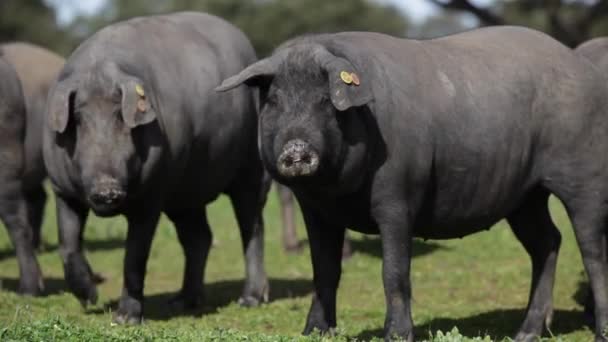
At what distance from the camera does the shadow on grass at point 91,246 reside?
17345mm

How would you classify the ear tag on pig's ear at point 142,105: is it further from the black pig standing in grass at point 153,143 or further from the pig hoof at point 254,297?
the pig hoof at point 254,297

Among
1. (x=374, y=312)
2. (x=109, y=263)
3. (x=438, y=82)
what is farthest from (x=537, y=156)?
(x=109, y=263)

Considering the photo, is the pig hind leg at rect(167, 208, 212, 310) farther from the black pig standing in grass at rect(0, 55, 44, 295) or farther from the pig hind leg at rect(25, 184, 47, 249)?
the pig hind leg at rect(25, 184, 47, 249)

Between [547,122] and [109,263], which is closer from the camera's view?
[547,122]

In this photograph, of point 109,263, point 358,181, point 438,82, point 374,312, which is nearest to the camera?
point 358,181

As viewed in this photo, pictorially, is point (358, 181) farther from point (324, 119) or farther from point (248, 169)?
point (248, 169)

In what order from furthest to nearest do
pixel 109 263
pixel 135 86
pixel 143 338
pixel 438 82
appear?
pixel 109 263, pixel 135 86, pixel 438 82, pixel 143 338

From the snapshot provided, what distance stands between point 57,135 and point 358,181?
3.46 meters

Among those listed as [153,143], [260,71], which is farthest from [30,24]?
[260,71]

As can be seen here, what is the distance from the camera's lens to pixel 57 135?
10.8m

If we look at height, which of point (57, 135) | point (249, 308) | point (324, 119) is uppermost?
point (324, 119)

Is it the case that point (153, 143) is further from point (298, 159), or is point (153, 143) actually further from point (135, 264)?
point (298, 159)

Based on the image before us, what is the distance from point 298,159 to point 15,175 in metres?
5.08

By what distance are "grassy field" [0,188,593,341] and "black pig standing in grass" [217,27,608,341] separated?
0.73 m
